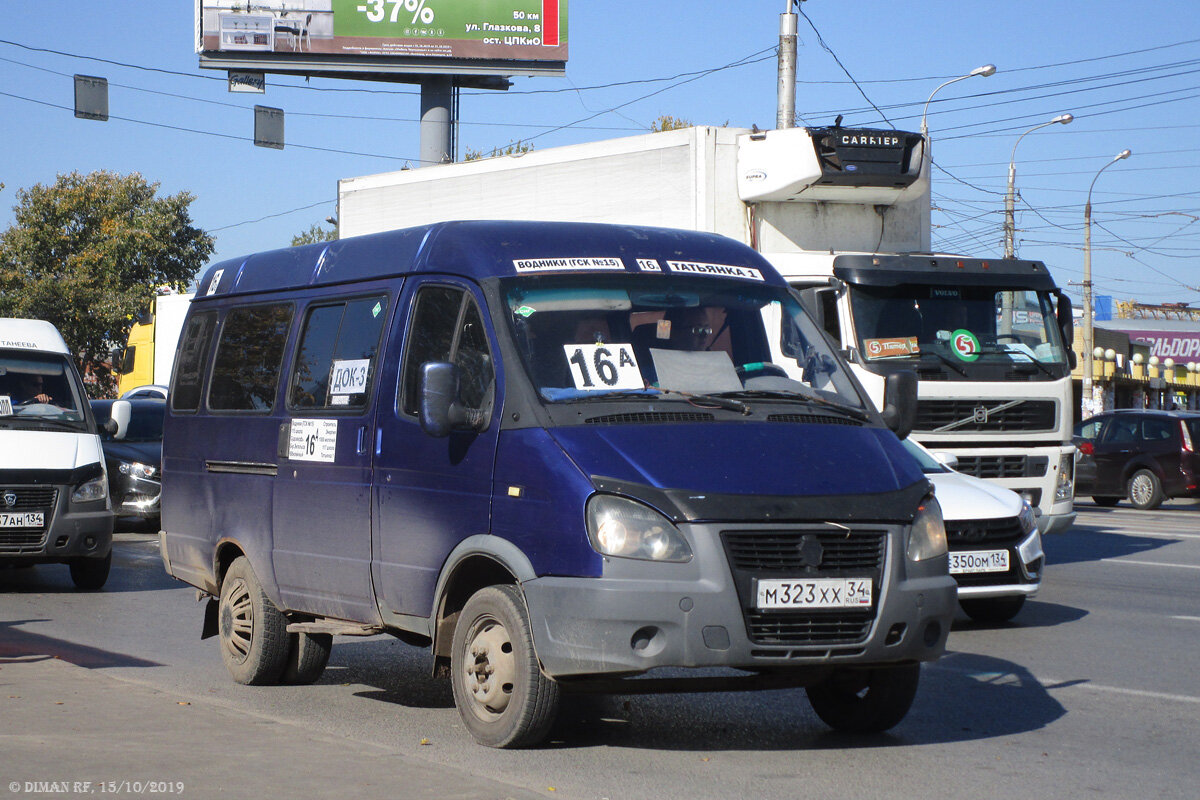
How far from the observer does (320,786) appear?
5457mm

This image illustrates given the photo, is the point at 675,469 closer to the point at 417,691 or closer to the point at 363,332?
the point at 363,332

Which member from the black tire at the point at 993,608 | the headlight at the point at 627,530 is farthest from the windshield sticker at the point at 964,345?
the headlight at the point at 627,530

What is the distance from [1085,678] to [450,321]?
434 centimetres

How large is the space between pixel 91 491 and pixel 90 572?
731 millimetres

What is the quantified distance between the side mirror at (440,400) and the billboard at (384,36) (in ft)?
120

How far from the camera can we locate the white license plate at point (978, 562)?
33.3 ft

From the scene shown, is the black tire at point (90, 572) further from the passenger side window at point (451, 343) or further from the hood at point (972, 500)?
the hood at point (972, 500)

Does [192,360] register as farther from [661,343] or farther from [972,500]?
[972,500]

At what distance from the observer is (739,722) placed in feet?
23.6

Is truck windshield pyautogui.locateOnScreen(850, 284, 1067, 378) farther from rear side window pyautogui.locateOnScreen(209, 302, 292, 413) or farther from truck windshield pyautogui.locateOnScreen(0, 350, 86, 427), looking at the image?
truck windshield pyautogui.locateOnScreen(0, 350, 86, 427)

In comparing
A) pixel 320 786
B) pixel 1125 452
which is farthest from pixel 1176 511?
pixel 320 786

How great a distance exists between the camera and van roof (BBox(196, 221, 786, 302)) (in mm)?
6809

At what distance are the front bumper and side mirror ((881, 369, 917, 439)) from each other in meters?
1.57

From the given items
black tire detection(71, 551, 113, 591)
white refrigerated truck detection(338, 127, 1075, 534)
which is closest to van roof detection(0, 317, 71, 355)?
black tire detection(71, 551, 113, 591)
